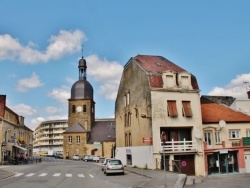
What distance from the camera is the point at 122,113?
44938 mm

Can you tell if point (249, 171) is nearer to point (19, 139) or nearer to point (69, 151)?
point (19, 139)

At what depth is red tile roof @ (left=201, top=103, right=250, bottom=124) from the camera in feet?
124

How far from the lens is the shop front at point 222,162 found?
3503cm

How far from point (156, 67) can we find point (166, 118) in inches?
273

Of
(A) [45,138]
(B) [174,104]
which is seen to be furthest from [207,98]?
(A) [45,138]

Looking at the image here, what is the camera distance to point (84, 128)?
90.6 meters

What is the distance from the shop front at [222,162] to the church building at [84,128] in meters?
50.9

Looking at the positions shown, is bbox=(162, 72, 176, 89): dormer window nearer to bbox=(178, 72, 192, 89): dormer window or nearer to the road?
bbox=(178, 72, 192, 89): dormer window

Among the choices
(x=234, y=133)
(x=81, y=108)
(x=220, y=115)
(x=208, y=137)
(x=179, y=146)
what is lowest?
(x=179, y=146)

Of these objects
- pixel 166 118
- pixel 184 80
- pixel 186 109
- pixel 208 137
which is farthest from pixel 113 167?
pixel 208 137

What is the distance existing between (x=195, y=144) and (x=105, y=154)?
53.3 metres

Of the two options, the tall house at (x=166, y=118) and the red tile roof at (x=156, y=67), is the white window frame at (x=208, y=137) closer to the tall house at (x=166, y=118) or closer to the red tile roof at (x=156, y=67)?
the tall house at (x=166, y=118)

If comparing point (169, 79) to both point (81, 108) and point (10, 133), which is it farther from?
point (81, 108)

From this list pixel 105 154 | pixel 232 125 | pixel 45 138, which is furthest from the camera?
pixel 45 138
